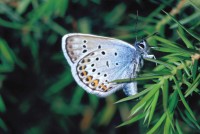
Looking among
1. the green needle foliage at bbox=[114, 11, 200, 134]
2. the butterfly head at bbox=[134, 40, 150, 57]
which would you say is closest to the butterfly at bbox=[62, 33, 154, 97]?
the butterfly head at bbox=[134, 40, 150, 57]

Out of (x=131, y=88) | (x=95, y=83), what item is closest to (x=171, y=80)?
(x=131, y=88)

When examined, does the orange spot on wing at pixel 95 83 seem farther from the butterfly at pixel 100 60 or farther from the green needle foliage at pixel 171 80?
the green needle foliage at pixel 171 80

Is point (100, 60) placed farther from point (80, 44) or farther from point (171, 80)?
point (171, 80)

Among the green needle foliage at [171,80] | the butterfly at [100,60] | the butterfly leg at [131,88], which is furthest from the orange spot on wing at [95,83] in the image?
the green needle foliage at [171,80]

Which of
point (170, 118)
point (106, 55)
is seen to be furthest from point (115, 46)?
point (170, 118)

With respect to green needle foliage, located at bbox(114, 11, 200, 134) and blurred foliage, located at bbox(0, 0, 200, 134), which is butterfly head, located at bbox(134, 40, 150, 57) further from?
green needle foliage, located at bbox(114, 11, 200, 134)
